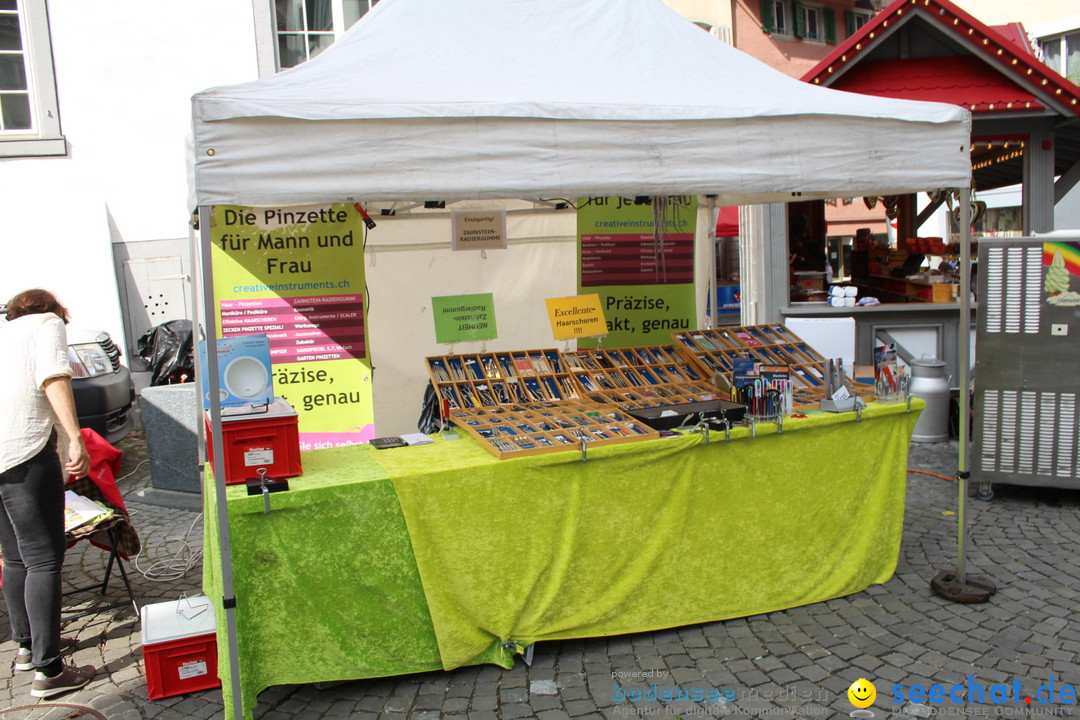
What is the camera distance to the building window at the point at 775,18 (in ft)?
63.8

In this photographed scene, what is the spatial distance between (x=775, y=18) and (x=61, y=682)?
20849 mm

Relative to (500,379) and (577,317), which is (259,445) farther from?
(577,317)

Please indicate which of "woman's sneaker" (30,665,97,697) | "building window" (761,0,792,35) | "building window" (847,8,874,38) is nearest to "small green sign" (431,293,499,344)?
"woman's sneaker" (30,665,97,697)

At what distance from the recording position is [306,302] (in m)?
5.01

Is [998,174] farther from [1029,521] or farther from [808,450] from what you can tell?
[808,450]

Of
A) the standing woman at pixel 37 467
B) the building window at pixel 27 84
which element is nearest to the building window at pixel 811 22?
the building window at pixel 27 84

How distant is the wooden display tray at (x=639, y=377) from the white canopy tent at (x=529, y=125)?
1272 millimetres

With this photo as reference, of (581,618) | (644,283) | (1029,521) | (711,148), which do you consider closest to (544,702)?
(581,618)

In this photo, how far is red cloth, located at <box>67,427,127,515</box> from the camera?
4.23 metres

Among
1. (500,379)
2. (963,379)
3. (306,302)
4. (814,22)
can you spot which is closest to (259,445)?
(500,379)

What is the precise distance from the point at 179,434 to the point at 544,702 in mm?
4098

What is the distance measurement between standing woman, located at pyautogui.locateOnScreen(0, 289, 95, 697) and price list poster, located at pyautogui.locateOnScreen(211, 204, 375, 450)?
1440mm

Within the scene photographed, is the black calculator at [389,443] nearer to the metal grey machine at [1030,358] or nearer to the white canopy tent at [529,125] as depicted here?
the white canopy tent at [529,125]

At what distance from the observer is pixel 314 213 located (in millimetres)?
4941
